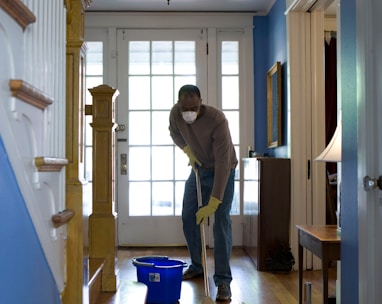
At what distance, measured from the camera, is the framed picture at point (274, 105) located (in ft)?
14.2

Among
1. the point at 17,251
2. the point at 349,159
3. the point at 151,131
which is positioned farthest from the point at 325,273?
the point at 151,131

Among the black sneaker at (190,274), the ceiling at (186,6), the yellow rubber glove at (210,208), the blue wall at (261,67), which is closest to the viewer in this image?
the yellow rubber glove at (210,208)

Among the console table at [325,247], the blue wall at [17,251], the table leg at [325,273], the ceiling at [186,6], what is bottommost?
the table leg at [325,273]

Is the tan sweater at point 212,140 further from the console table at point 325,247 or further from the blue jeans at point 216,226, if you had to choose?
the console table at point 325,247

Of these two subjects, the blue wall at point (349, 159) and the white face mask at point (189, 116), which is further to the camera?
the white face mask at point (189, 116)

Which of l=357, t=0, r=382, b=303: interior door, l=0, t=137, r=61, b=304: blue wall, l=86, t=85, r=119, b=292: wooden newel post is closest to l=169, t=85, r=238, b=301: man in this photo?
l=86, t=85, r=119, b=292: wooden newel post

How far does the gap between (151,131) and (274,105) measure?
1.29 meters

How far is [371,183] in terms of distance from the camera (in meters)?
1.93

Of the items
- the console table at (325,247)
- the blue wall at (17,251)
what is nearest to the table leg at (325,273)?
the console table at (325,247)

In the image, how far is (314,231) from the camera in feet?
8.27

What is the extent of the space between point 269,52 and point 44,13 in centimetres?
382

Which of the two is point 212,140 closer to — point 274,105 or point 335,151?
point 335,151

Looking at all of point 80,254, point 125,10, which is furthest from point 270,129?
point 80,254

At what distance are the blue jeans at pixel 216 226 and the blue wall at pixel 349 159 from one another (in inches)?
36.0
